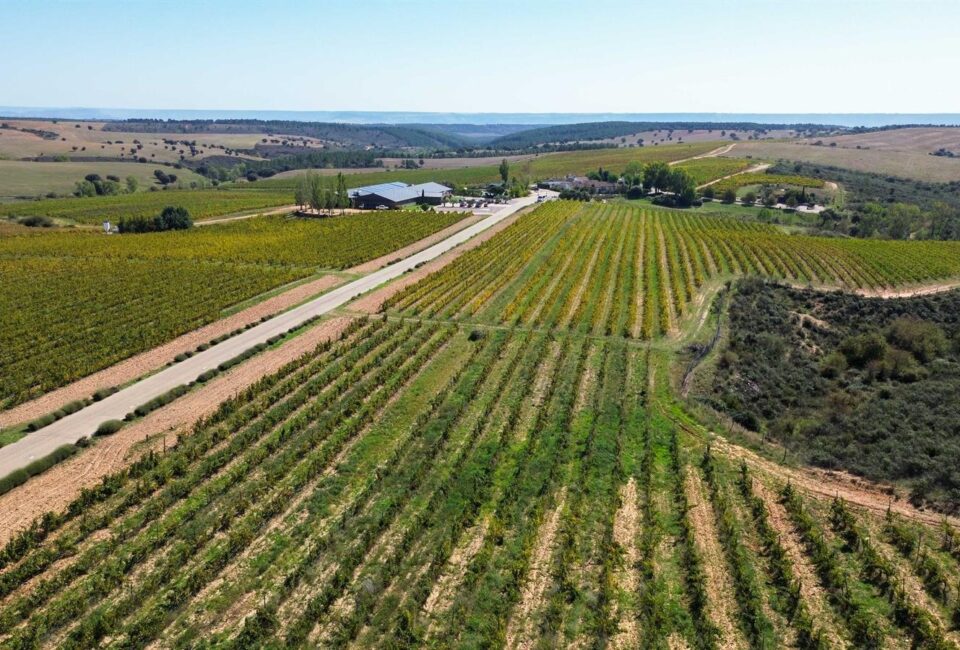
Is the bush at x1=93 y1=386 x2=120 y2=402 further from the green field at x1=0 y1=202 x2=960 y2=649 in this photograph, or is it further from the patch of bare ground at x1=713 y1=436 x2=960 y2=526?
the patch of bare ground at x1=713 y1=436 x2=960 y2=526

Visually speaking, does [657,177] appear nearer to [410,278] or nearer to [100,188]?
[410,278]

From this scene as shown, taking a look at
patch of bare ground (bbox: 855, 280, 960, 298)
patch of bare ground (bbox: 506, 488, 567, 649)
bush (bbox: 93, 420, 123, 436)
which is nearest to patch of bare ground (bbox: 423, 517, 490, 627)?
patch of bare ground (bbox: 506, 488, 567, 649)

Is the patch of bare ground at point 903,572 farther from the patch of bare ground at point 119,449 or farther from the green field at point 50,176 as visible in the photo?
the green field at point 50,176

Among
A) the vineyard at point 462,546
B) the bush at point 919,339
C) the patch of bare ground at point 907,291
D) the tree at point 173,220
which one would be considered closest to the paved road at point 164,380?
the vineyard at point 462,546

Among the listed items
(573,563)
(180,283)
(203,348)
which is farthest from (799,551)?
(180,283)

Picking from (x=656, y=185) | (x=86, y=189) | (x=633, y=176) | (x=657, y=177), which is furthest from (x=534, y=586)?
(x=86, y=189)

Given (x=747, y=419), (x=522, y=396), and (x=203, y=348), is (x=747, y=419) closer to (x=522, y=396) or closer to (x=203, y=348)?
(x=522, y=396)

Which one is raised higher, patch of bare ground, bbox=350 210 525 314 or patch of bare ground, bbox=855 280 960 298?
patch of bare ground, bbox=350 210 525 314
